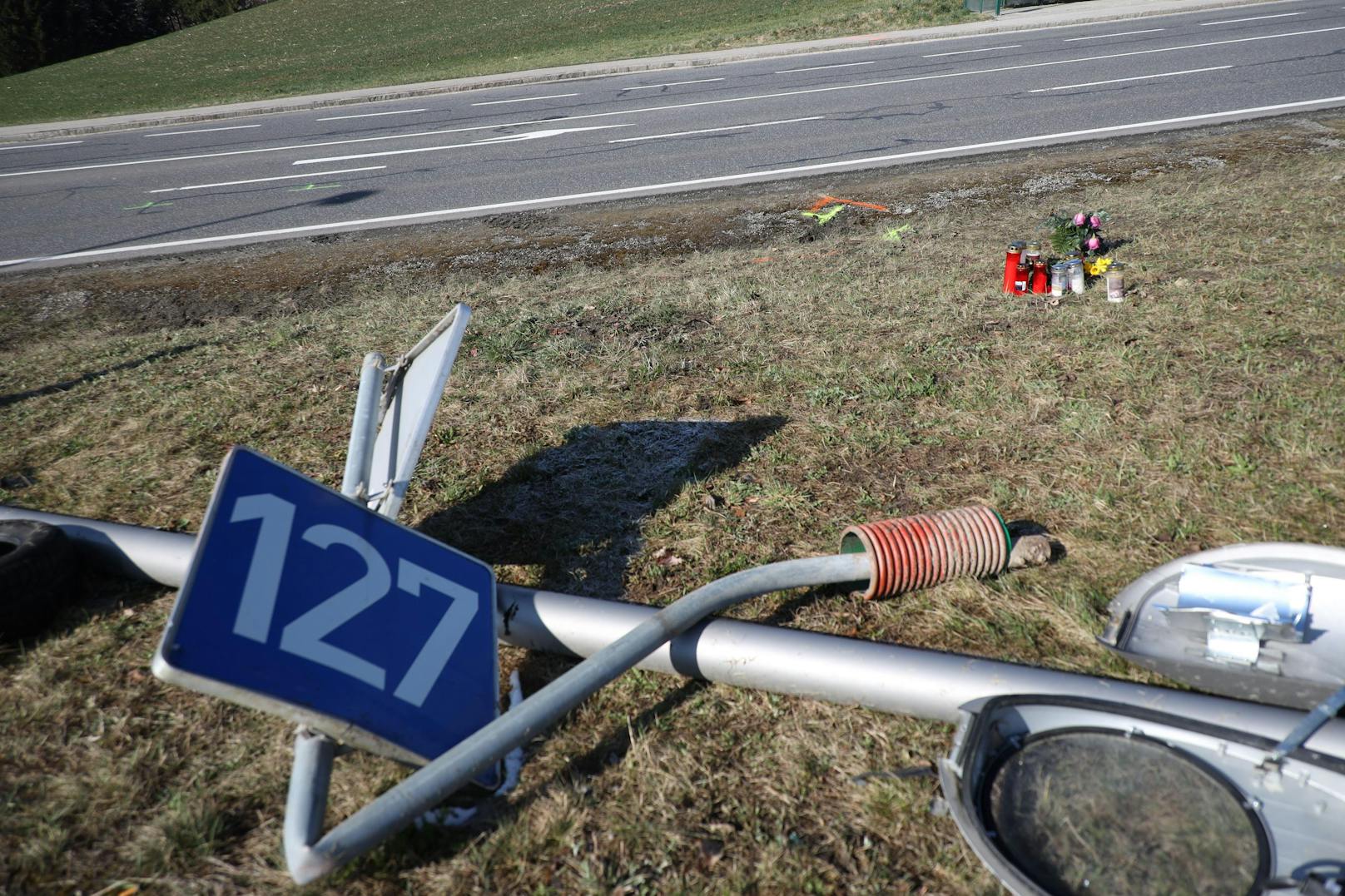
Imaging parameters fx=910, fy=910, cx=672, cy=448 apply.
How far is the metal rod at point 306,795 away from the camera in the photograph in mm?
1900

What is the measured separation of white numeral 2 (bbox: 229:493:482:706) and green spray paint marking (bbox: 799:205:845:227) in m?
5.35

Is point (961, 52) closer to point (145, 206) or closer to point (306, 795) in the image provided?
point (145, 206)

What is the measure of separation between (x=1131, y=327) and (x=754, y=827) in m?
3.53

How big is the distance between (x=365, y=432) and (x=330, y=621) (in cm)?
87

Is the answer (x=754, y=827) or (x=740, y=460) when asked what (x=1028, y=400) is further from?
(x=754, y=827)

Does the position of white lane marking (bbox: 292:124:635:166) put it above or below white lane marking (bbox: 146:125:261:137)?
below

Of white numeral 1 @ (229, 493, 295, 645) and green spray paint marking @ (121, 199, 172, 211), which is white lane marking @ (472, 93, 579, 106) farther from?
white numeral 1 @ (229, 493, 295, 645)

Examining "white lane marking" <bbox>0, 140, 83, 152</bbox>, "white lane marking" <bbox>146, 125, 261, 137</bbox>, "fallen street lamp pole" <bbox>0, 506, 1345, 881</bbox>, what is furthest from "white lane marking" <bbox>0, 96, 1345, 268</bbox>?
"white lane marking" <bbox>0, 140, 83, 152</bbox>

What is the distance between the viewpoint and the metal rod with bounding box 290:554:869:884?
6.26ft

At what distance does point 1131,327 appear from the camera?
179 inches

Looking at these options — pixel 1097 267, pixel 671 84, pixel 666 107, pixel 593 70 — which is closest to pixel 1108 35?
pixel 671 84

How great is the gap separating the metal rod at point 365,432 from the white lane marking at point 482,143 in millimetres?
9930

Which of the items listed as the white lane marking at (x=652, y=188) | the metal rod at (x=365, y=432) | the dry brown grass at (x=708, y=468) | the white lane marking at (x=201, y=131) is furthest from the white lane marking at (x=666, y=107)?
the metal rod at (x=365, y=432)

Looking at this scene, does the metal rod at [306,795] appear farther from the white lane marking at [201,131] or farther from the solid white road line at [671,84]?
the white lane marking at [201,131]
